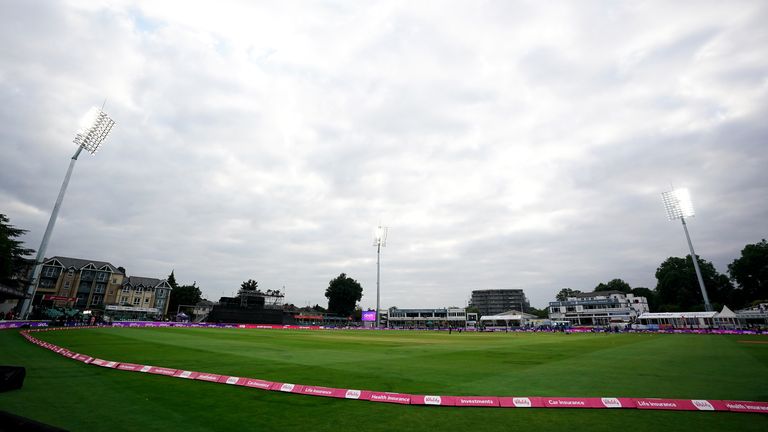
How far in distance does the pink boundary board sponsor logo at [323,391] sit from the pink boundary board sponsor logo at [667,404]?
7805mm

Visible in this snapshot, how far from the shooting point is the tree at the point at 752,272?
89250mm

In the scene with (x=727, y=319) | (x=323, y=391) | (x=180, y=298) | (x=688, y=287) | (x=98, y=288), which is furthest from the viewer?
(x=180, y=298)

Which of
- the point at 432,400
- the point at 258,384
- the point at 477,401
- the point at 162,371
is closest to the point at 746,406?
the point at 477,401

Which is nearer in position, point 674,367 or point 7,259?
point 674,367

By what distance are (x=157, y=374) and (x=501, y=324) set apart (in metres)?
118

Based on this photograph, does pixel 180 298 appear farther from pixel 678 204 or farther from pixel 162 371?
pixel 678 204

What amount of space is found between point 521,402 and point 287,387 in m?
6.77

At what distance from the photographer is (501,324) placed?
115m

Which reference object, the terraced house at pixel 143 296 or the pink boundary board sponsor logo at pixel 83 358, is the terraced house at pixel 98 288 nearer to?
the terraced house at pixel 143 296

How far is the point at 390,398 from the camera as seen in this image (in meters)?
9.07

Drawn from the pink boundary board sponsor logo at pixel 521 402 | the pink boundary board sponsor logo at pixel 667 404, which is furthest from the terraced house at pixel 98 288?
the pink boundary board sponsor logo at pixel 667 404

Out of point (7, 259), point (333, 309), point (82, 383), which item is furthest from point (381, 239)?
point (82, 383)

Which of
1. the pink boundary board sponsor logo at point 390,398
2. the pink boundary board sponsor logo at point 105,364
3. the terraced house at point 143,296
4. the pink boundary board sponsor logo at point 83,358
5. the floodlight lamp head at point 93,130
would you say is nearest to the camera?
the pink boundary board sponsor logo at point 390,398

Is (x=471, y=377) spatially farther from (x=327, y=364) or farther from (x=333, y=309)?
(x=333, y=309)
